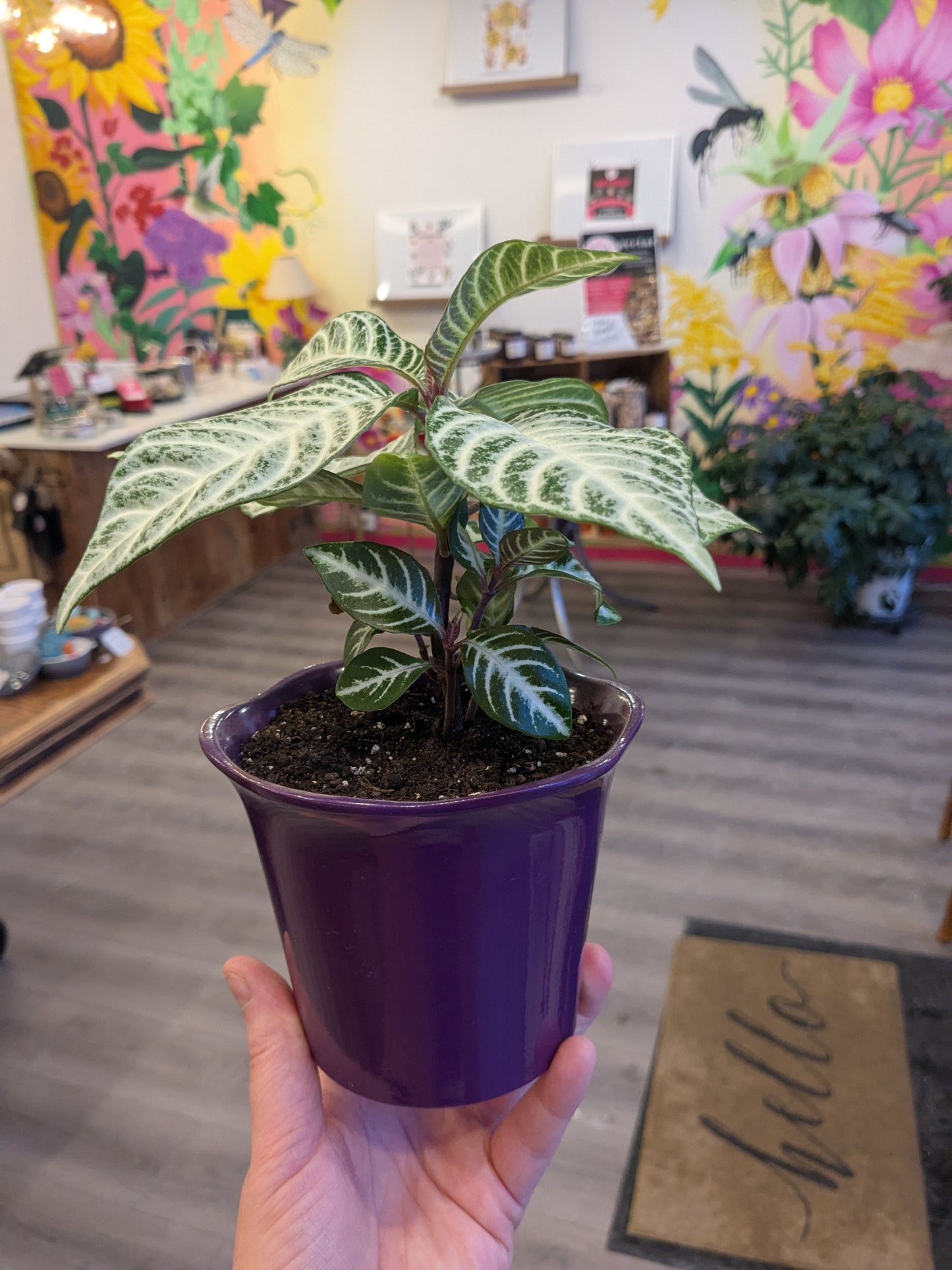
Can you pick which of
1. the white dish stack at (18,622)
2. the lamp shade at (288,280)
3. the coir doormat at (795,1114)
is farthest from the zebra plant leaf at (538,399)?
the lamp shade at (288,280)

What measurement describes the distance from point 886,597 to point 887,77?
1891 mm

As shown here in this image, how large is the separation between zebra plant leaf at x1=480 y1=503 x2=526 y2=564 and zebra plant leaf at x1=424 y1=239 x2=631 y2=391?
0.33 ft

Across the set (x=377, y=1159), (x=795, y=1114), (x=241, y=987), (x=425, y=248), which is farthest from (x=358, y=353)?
(x=425, y=248)

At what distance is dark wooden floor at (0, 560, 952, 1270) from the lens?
1.50 metres

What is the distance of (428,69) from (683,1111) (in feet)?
12.9

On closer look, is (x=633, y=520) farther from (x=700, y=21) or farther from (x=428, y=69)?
(x=428, y=69)

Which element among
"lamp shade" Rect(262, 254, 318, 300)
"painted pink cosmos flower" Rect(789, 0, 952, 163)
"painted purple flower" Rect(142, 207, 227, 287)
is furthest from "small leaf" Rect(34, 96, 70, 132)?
"painted pink cosmos flower" Rect(789, 0, 952, 163)

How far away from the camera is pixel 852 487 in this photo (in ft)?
9.72

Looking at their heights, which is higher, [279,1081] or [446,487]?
[446,487]

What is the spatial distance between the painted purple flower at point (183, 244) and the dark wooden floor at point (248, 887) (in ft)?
6.76

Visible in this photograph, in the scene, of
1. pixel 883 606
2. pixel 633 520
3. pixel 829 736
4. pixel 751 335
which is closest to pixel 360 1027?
pixel 633 520

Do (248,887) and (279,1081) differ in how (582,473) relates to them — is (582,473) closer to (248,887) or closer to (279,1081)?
(279,1081)

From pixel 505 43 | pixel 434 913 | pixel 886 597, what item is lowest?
pixel 886 597

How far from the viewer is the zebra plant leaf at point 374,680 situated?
0.60 metres
